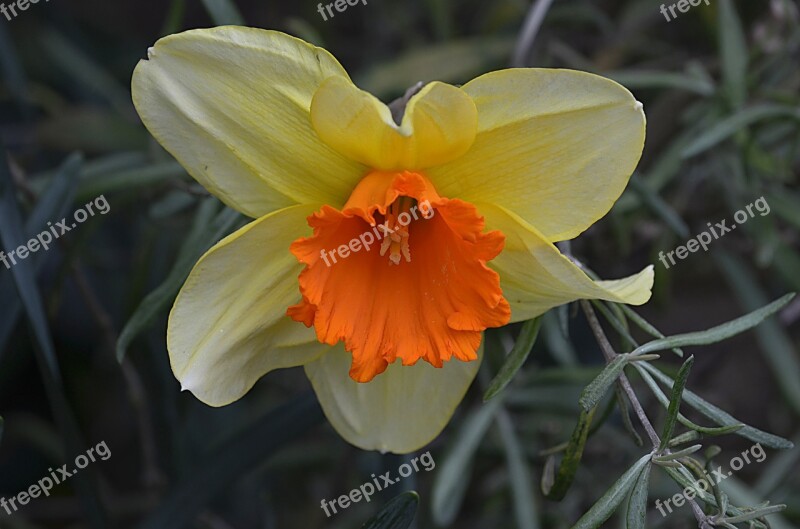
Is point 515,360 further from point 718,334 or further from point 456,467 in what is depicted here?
point 456,467

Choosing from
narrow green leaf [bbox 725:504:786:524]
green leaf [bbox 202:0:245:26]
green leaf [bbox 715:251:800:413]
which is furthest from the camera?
green leaf [bbox 715:251:800:413]

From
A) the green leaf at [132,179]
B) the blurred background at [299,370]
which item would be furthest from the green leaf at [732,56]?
the green leaf at [132,179]

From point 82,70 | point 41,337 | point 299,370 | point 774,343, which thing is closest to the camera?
point 41,337

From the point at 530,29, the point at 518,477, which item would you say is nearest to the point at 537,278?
the point at 530,29

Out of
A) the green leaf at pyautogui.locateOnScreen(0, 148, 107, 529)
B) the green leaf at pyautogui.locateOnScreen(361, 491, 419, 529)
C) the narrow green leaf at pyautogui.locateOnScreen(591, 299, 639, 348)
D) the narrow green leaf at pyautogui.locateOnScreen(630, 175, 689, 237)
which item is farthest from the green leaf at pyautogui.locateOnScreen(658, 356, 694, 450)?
the green leaf at pyautogui.locateOnScreen(0, 148, 107, 529)

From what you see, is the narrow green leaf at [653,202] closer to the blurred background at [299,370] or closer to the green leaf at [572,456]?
the blurred background at [299,370]

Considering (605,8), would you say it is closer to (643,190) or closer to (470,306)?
(643,190)

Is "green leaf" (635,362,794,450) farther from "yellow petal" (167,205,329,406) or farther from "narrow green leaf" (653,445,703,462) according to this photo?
"yellow petal" (167,205,329,406)
